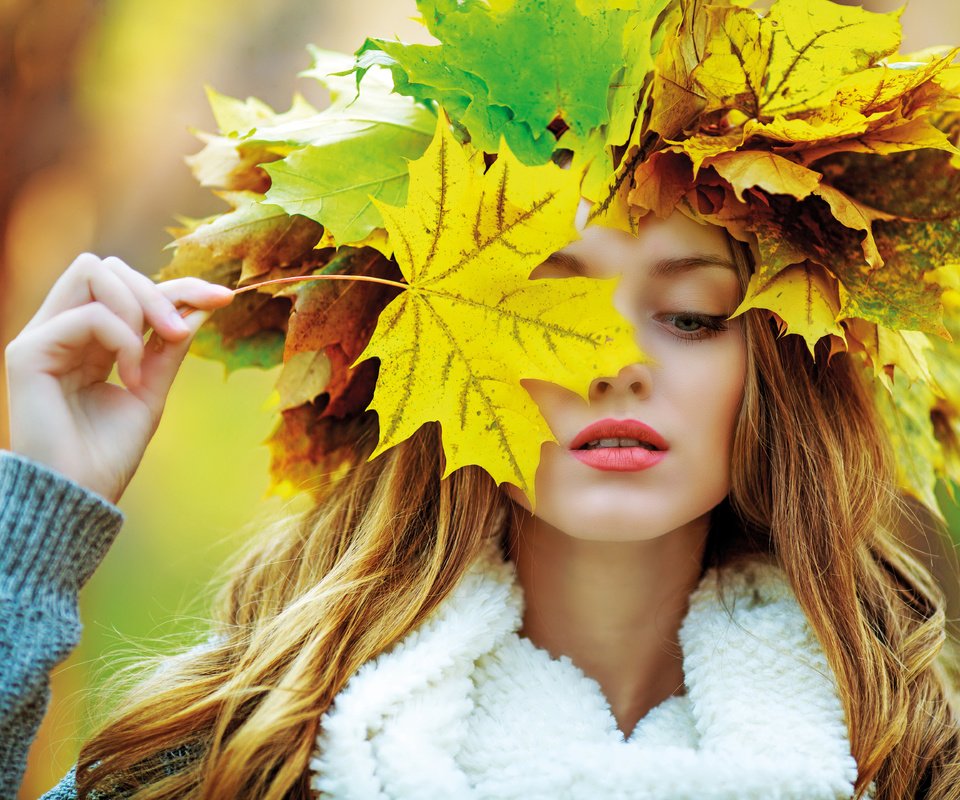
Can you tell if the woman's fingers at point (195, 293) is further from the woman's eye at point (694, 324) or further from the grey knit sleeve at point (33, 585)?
the woman's eye at point (694, 324)

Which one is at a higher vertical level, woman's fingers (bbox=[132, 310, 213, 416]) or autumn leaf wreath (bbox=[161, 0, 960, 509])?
autumn leaf wreath (bbox=[161, 0, 960, 509])

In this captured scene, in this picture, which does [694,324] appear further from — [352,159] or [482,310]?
[352,159]

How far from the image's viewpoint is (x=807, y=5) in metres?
0.92

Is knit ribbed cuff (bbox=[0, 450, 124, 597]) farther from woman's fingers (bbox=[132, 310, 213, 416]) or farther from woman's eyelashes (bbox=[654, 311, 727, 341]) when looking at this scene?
woman's eyelashes (bbox=[654, 311, 727, 341])

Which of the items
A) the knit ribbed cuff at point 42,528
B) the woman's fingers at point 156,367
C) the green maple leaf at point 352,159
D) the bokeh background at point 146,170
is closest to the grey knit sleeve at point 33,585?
the knit ribbed cuff at point 42,528

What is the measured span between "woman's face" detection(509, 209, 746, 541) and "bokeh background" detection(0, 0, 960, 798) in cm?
137

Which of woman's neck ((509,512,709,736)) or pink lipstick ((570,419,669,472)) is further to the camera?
woman's neck ((509,512,709,736))

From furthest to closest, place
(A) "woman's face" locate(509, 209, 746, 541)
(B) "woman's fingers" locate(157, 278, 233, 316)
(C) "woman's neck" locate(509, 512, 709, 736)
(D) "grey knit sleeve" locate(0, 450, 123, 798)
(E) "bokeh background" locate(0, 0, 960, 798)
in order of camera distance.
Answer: (E) "bokeh background" locate(0, 0, 960, 798)
(C) "woman's neck" locate(509, 512, 709, 736)
(A) "woman's face" locate(509, 209, 746, 541)
(B) "woman's fingers" locate(157, 278, 233, 316)
(D) "grey knit sleeve" locate(0, 450, 123, 798)

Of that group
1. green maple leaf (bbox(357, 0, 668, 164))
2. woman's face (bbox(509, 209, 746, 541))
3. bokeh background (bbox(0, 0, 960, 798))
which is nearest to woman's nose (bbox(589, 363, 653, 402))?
woman's face (bbox(509, 209, 746, 541))

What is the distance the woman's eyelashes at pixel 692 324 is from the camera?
1.08 m

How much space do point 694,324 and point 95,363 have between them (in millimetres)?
684

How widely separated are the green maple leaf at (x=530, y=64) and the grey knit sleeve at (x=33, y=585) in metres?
0.56

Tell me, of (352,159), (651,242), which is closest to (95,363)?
(352,159)

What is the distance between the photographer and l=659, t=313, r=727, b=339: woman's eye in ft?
3.57
